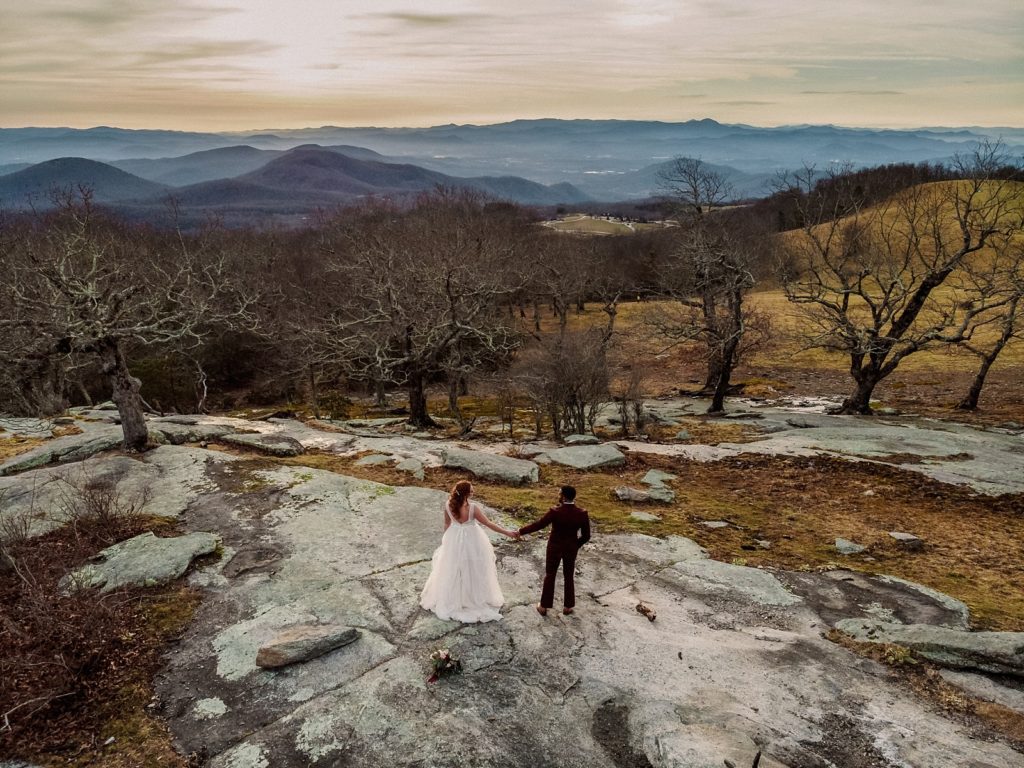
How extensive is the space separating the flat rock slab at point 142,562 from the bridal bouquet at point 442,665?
551 cm

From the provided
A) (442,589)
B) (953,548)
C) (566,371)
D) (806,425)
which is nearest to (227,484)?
(442,589)

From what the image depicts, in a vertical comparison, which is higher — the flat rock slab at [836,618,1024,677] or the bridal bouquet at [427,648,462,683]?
the bridal bouquet at [427,648,462,683]

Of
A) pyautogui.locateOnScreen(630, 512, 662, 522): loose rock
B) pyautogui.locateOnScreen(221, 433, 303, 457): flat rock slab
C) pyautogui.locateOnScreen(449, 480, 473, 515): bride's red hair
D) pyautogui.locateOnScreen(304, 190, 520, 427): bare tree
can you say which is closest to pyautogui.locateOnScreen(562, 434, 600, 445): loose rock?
pyautogui.locateOnScreen(304, 190, 520, 427): bare tree

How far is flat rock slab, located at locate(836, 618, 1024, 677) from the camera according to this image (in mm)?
8352

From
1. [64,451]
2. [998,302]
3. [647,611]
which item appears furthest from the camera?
[998,302]

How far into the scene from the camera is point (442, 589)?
9.36 m

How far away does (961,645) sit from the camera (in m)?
8.61

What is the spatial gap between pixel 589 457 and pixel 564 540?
33.8ft

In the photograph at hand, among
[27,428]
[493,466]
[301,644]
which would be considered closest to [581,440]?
[493,466]

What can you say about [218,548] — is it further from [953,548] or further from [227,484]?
[953,548]

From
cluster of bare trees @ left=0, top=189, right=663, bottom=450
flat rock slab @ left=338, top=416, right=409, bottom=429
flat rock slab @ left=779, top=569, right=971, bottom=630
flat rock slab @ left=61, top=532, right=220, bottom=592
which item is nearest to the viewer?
flat rock slab @ left=61, top=532, right=220, bottom=592

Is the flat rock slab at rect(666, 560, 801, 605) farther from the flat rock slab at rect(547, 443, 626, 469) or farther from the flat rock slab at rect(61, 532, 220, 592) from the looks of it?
the flat rock slab at rect(61, 532, 220, 592)

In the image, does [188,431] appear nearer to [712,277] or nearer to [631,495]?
[631,495]

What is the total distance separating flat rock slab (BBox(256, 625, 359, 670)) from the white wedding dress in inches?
55.8
